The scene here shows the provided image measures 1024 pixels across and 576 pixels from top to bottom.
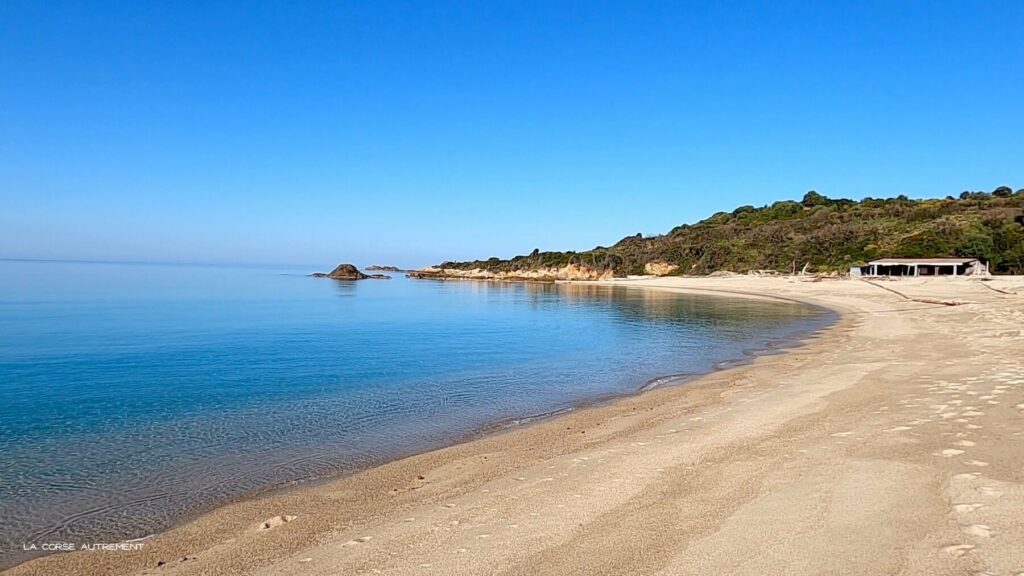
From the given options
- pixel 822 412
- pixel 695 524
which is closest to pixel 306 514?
pixel 695 524

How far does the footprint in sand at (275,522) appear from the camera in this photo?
216 inches

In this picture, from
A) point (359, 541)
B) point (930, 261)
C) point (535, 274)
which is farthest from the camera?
point (535, 274)

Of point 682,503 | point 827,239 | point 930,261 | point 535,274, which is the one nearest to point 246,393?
point 682,503

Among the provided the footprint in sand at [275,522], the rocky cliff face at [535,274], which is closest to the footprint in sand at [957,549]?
the footprint in sand at [275,522]

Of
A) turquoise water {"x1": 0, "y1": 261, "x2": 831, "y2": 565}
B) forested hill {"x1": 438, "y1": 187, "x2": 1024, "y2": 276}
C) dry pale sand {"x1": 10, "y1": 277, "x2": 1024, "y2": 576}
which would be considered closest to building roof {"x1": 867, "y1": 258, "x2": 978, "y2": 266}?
forested hill {"x1": 438, "y1": 187, "x2": 1024, "y2": 276}

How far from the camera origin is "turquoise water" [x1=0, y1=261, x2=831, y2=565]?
22.5ft

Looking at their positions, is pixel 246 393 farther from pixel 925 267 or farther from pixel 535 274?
pixel 535 274

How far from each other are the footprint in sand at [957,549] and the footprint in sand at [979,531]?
0.24 meters

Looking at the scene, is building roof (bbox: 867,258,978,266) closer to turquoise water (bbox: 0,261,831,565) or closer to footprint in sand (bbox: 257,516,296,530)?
turquoise water (bbox: 0,261,831,565)

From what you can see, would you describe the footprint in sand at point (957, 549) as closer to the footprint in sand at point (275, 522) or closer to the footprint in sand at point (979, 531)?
the footprint in sand at point (979, 531)

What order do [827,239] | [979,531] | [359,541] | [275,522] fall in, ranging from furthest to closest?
[827,239], [275,522], [359,541], [979,531]

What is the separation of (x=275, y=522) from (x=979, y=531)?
5918 millimetres

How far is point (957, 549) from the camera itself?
3.98m

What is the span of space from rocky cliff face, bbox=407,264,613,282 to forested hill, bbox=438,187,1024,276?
115cm
